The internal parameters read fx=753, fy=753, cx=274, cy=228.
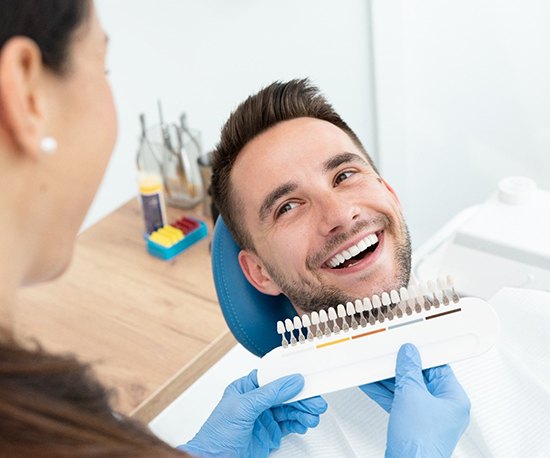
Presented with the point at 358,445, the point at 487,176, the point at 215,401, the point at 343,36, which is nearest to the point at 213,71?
the point at 343,36

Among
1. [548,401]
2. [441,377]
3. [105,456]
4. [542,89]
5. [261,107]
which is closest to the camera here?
[105,456]

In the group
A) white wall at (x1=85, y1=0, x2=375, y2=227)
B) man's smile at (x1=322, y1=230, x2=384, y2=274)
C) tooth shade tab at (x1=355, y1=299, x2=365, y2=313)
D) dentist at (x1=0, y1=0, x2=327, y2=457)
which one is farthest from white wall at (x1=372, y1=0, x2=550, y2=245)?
dentist at (x1=0, y1=0, x2=327, y2=457)

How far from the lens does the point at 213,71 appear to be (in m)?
2.87

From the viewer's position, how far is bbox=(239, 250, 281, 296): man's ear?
1.70 meters

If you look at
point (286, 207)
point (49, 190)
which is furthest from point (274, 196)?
point (49, 190)

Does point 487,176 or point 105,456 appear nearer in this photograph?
point 105,456

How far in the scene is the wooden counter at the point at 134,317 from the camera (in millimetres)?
1881

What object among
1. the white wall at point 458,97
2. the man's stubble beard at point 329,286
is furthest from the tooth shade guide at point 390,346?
the white wall at point 458,97

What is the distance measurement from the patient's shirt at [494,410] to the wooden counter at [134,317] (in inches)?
17.3

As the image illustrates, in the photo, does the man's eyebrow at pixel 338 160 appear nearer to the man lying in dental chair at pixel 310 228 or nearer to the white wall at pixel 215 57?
the man lying in dental chair at pixel 310 228

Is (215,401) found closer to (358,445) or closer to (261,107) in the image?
(358,445)

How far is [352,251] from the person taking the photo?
5.26 ft

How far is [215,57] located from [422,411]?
1919 millimetres

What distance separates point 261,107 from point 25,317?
35.3 inches
